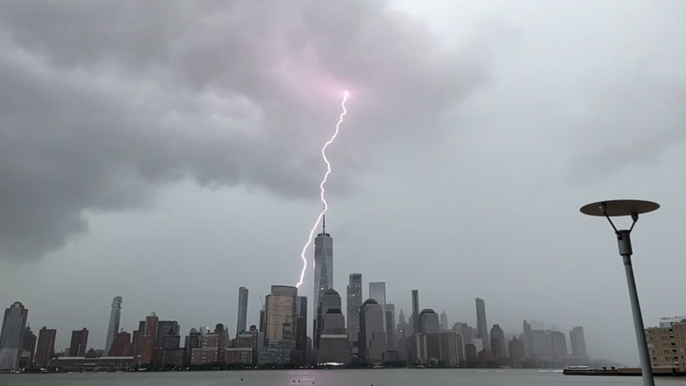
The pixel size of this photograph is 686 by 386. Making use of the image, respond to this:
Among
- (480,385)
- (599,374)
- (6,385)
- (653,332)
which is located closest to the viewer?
(480,385)

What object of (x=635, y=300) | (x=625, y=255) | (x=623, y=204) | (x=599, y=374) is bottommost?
(x=599, y=374)

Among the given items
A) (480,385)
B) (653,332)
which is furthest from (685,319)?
(480,385)

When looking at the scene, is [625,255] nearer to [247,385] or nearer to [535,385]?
[535,385]

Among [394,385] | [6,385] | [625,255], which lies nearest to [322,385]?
[394,385]

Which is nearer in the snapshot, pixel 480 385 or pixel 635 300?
pixel 635 300

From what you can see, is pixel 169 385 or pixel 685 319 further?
pixel 685 319

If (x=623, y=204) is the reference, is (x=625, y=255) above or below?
below

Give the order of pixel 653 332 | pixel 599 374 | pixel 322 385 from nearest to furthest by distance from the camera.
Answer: pixel 322 385 → pixel 653 332 → pixel 599 374

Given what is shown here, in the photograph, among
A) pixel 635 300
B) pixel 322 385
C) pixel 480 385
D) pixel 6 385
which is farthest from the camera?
pixel 6 385

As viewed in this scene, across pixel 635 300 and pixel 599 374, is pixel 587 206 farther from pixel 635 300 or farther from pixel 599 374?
pixel 599 374
